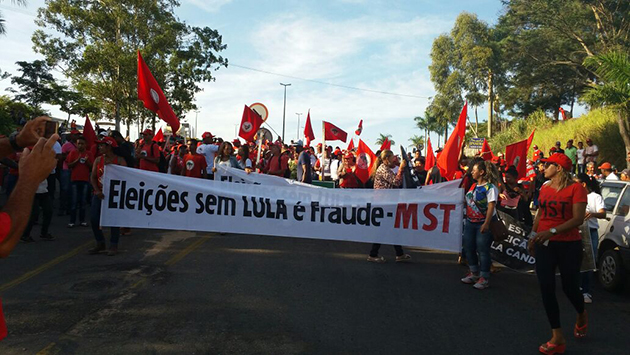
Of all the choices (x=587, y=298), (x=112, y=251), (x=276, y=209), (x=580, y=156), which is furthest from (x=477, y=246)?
(x=580, y=156)

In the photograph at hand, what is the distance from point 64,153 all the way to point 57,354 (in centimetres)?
→ 928

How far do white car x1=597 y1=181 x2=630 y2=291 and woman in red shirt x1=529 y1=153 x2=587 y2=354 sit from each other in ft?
7.49

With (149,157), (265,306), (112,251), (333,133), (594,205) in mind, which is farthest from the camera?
(333,133)

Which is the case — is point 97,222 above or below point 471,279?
above

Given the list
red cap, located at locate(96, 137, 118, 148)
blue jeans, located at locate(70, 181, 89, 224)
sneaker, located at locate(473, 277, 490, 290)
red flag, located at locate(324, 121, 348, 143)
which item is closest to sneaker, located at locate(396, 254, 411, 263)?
sneaker, located at locate(473, 277, 490, 290)

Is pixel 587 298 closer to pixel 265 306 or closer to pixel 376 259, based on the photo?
pixel 376 259

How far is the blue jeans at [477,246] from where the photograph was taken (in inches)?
269

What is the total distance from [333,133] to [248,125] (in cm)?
558

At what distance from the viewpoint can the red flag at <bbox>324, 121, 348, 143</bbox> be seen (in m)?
18.7

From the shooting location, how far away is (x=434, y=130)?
86.5 metres

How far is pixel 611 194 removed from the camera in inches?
294

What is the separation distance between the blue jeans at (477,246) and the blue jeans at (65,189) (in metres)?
8.93

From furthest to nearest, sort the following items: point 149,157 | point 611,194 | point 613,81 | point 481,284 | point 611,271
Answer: point 613,81, point 149,157, point 611,194, point 611,271, point 481,284

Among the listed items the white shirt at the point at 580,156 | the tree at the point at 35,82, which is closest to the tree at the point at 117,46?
the tree at the point at 35,82
